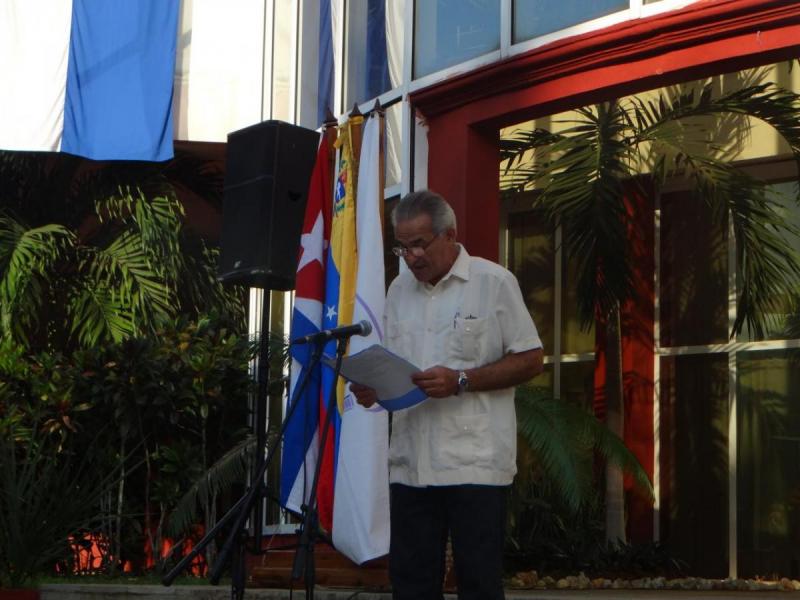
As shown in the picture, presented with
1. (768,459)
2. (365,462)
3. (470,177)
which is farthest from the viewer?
(768,459)

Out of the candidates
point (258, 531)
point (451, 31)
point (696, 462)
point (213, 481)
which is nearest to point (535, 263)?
point (696, 462)

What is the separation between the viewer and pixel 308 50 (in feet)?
34.6

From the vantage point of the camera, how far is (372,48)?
920 centimetres

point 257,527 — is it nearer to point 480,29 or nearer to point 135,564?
point 480,29

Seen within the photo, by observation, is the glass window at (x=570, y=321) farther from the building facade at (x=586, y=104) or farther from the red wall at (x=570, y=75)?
the red wall at (x=570, y=75)

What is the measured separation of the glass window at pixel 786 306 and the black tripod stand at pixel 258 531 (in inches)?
229

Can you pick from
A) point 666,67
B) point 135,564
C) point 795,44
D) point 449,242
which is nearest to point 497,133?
point 666,67

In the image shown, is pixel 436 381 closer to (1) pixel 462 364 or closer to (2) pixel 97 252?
(1) pixel 462 364

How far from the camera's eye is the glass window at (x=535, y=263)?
1216 cm

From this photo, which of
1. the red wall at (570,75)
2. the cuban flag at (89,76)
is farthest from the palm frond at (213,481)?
the cuban flag at (89,76)

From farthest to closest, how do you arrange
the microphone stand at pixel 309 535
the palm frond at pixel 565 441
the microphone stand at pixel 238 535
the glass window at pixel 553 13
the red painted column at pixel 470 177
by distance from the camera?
the palm frond at pixel 565 441 → the red painted column at pixel 470 177 → the glass window at pixel 553 13 → the microphone stand at pixel 238 535 → the microphone stand at pixel 309 535

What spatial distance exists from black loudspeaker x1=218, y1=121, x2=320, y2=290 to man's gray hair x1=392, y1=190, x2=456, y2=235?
9.32 feet

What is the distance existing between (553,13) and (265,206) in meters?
1.87

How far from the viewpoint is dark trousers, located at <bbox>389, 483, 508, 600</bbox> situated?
4.09 meters
